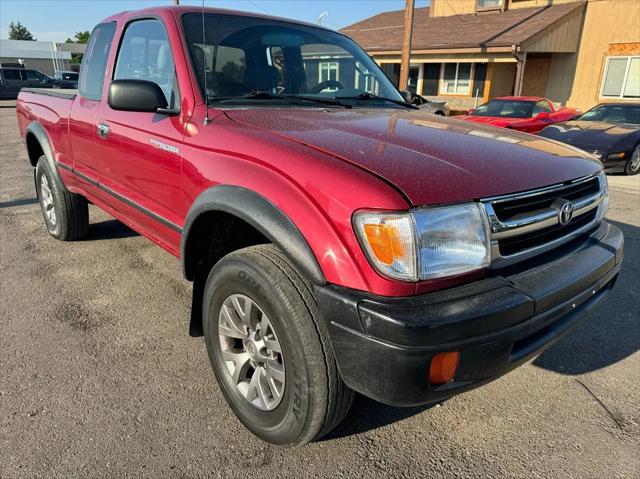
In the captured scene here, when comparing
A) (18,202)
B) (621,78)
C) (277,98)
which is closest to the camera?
(277,98)

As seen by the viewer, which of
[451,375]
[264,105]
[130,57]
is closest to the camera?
[451,375]

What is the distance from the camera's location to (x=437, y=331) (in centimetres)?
160

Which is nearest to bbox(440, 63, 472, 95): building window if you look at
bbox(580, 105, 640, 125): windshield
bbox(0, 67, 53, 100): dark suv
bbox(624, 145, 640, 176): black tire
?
bbox(580, 105, 640, 125): windshield

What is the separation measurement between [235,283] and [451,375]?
0.97 meters

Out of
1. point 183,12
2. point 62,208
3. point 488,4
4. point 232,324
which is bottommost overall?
point 62,208

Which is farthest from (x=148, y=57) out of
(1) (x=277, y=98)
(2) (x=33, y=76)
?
(2) (x=33, y=76)

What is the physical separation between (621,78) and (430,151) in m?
19.0

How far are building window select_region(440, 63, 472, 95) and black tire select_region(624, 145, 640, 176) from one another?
40.9ft

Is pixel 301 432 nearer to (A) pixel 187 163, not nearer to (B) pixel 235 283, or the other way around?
(B) pixel 235 283

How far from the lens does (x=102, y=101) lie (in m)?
3.49

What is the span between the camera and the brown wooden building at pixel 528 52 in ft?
56.0

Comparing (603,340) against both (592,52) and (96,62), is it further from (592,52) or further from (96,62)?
(592,52)

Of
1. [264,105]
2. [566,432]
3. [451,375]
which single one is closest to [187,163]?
[264,105]

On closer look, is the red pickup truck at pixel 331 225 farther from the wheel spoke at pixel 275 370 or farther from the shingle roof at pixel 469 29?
the shingle roof at pixel 469 29
